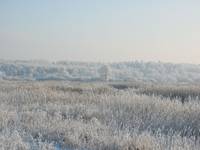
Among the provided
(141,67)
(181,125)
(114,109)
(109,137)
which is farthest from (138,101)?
(141,67)

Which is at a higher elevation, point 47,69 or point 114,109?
point 114,109

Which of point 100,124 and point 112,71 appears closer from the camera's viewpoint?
point 100,124

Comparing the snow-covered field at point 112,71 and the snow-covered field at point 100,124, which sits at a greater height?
the snow-covered field at point 100,124

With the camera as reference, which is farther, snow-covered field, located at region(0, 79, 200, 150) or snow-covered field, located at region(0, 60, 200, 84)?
snow-covered field, located at region(0, 60, 200, 84)

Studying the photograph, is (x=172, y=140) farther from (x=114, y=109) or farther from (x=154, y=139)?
(x=114, y=109)

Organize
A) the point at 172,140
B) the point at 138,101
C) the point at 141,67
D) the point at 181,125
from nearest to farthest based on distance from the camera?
the point at 172,140
the point at 181,125
the point at 138,101
the point at 141,67

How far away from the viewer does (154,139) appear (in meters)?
7.50

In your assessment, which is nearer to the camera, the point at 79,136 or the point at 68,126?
the point at 79,136

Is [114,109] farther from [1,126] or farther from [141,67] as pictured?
[141,67]

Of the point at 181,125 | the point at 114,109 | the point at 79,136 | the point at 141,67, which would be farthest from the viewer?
the point at 141,67

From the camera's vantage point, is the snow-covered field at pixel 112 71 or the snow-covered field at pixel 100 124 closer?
the snow-covered field at pixel 100 124

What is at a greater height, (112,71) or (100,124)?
(100,124)

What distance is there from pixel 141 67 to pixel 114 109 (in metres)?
128

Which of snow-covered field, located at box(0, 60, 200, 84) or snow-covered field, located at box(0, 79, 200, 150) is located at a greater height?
snow-covered field, located at box(0, 79, 200, 150)
